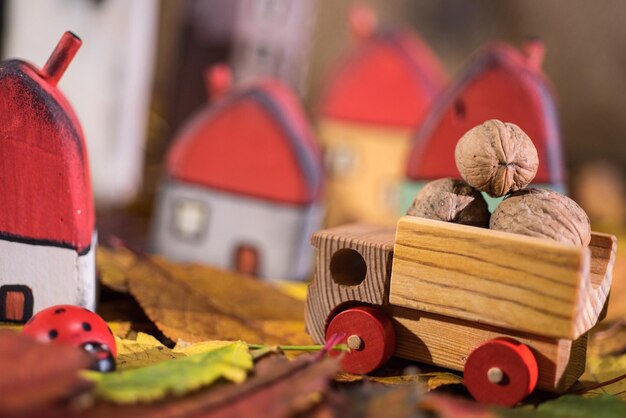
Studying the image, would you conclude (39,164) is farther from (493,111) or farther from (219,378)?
(493,111)

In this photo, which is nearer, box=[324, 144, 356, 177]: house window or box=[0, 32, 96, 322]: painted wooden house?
A: box=[0, 32, 96, 322]: painted wooden house

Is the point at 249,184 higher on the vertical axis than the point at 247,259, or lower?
higher

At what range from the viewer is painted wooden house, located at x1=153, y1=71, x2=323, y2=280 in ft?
4.76

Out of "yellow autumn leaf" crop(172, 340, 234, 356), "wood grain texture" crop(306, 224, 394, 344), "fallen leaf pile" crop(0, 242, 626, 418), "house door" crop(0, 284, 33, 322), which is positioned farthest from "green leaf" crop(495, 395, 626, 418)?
"house door" crop(0, 284, 33, 322)

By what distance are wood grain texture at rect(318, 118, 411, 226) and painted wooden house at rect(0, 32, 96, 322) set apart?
3.37ft

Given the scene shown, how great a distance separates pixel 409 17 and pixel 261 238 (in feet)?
6.43

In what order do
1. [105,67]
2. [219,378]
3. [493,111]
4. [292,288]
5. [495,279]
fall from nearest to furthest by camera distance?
[219,378] < [495,279] < [493,111] < [292,288] < [105,67]

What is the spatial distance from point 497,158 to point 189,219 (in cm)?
82

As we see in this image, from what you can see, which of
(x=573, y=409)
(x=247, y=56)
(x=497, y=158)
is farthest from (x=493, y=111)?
(x=247, y=56)

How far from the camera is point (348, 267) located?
96cm

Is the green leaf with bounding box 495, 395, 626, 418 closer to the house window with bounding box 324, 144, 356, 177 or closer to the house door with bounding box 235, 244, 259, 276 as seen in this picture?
the house door with bounding box 235, 244, 259, 276

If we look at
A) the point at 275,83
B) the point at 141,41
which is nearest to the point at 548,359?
the point at 275,83

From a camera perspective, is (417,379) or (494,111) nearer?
(417,379)

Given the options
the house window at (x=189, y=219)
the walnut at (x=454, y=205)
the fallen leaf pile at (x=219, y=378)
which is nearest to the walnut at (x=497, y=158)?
the walnut at (x=454, y=205)
